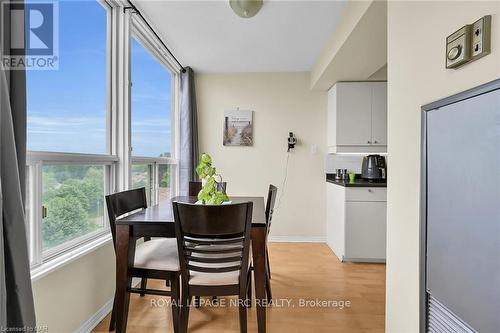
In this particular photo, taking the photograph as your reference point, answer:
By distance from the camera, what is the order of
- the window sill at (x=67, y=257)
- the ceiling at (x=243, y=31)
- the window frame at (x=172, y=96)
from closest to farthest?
1. the window sill at (x=67, y=257)
2. the ceiling at (x=243, y=31)
3. the window frame at (x=172, y=96)

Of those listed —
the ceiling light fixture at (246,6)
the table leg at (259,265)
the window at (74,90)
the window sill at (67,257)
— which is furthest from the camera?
the ceiling light fixture at (246,6)

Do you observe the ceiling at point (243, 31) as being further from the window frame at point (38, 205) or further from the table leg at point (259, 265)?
the table leg at point (259, 265)

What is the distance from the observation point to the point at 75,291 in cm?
172

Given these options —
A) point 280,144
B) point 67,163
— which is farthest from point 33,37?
point 280,144

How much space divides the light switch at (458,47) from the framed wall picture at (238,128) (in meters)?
3.06

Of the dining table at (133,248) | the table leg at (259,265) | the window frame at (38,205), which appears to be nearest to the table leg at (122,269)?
the dining table at (133,248)

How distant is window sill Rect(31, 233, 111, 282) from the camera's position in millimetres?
1439

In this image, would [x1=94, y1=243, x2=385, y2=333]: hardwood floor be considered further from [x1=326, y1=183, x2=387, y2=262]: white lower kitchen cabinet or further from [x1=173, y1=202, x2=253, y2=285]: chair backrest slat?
[x1=173, y1=202, x2=253, y2=285]: chair backrest slat

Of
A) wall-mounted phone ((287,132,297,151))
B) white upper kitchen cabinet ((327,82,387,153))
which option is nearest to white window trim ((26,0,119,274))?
wall-mounted phone ((287,132,297,151))

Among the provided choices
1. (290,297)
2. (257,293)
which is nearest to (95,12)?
(257,293)

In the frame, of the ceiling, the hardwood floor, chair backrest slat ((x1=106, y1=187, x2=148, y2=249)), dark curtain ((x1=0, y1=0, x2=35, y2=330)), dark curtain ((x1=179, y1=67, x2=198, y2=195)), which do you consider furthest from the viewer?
dark curtain ((x1=179, y1=67, x2=198, y2=195))

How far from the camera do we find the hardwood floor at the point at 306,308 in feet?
6.37

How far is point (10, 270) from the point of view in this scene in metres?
1.03

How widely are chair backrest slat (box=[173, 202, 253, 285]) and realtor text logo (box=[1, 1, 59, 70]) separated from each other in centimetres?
92
